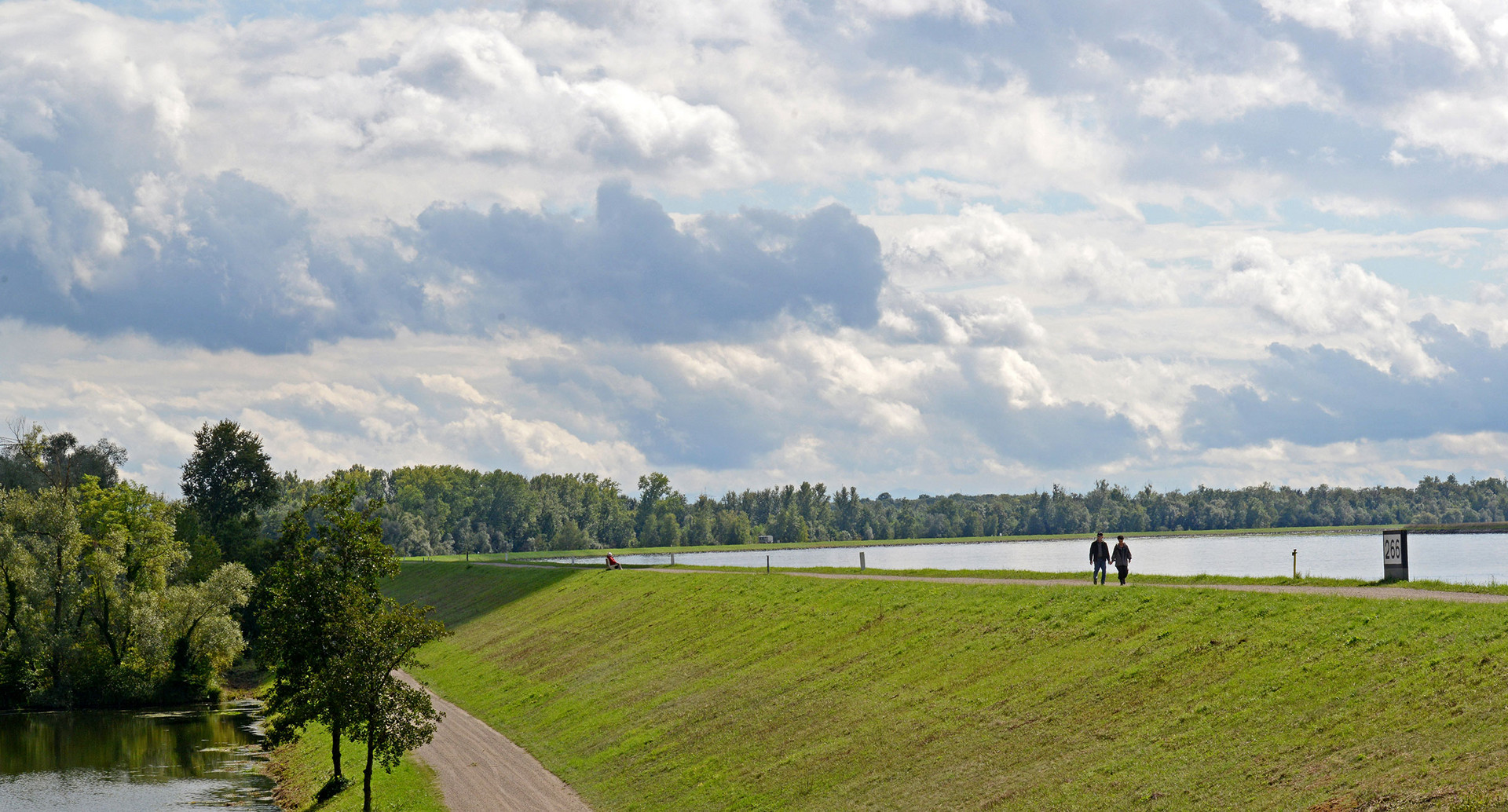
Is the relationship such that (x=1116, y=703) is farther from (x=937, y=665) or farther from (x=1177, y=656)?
(x=937, y=665)

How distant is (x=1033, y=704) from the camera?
3284 centimetres

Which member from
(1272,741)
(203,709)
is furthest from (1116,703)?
(203,709)

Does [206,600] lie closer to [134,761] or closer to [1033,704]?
[134,761]

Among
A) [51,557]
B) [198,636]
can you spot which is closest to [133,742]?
[198,636]

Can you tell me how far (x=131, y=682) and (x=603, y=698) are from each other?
41836 millimetres

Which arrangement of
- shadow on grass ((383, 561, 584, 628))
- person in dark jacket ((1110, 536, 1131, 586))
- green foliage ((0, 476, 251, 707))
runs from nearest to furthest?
person in dark jacket ((1110, 536, 1131, 586)), green foliage ((0, 476, 251, 707)), shadow on grass ((383, 561, 584, 628))

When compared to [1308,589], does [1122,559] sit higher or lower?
higher

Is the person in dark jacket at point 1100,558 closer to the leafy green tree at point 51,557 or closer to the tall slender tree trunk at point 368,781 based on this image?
the tall slender tree trunk at point 368,781

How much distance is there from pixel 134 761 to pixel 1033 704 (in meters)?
44.9

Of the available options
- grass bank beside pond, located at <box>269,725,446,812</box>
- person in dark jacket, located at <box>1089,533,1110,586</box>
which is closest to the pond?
grass bank beside pond, located at <box>269,725,446,812</box>

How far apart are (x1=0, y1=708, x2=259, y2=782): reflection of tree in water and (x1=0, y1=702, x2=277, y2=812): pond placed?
1.8 inches

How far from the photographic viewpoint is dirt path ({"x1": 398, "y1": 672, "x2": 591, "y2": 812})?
125ft

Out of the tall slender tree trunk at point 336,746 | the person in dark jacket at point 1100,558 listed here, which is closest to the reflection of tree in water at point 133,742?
the tall slender tree trunk at point 336,746

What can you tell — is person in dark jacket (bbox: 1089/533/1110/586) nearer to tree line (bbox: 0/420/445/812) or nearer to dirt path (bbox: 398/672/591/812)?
dirt path (bbox: 398/672/591/812)
